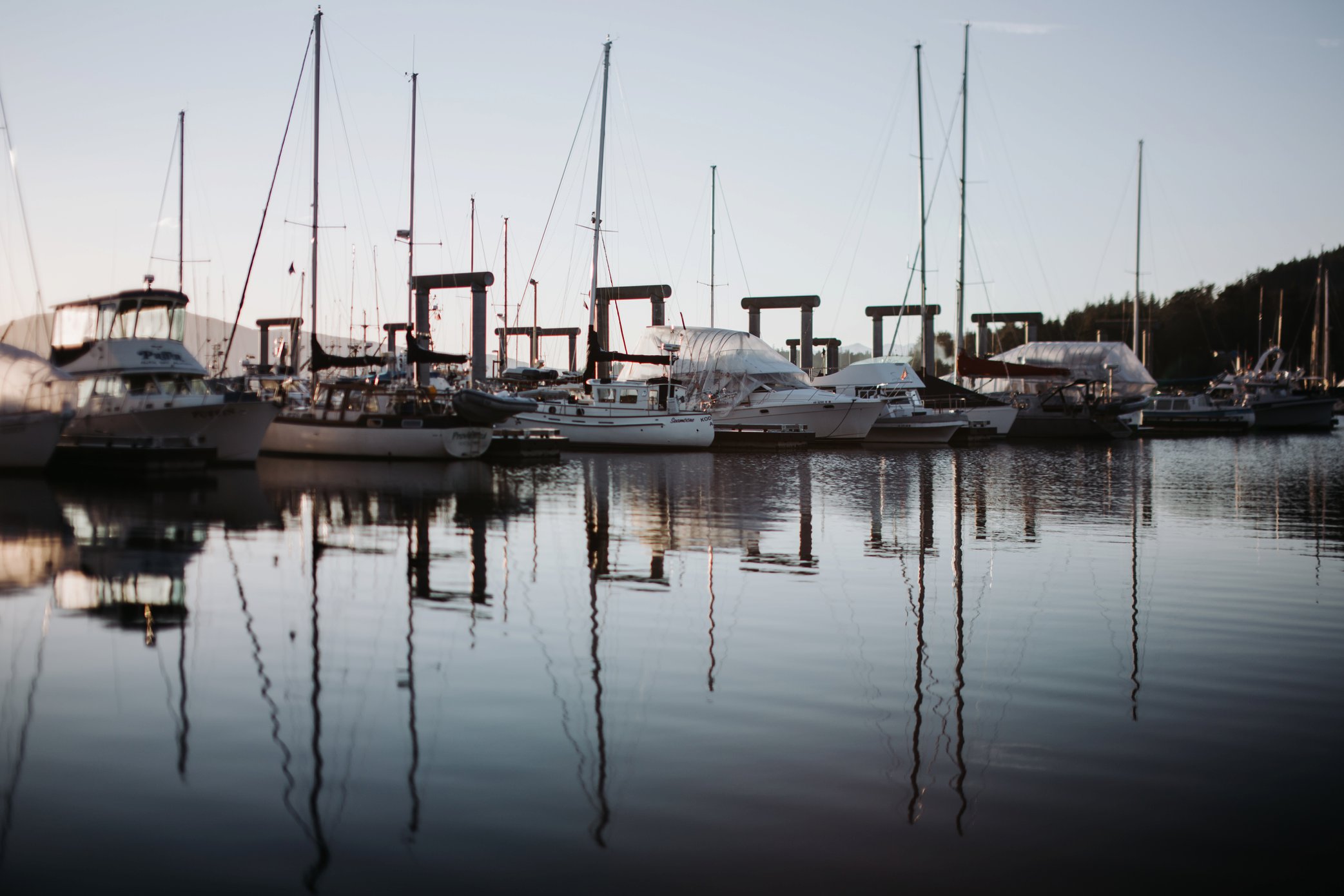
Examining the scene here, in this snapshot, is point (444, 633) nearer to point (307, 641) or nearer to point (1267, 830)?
point (307, 641)

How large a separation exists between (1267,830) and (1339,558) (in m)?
10.9

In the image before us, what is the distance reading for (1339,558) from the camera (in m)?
14.3

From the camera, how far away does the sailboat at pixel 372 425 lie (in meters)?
32.4

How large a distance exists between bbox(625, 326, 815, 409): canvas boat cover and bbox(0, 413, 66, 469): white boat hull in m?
28.4

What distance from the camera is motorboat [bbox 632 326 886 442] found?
47.3 meters

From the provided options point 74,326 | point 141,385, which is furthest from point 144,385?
point 74,326

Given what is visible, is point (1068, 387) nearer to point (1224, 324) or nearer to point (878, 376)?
point (878, 376)

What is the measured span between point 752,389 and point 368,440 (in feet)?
69.4

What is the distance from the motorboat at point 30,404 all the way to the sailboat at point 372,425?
8.63 metres

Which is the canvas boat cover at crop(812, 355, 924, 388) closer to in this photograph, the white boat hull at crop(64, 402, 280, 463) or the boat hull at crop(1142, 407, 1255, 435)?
the boat hull at crop(1142, 407, 1255, 435)

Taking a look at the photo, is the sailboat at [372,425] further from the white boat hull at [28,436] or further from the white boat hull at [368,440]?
the white boat hull at [28,436]

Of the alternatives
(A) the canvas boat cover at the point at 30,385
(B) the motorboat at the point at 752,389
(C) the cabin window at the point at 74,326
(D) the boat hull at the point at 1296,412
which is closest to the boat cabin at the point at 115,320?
(C) the cabin window at the point at 74,326

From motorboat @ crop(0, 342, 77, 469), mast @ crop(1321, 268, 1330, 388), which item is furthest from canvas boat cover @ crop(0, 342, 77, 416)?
mast @ crop(1321, 268, 1330, 388)

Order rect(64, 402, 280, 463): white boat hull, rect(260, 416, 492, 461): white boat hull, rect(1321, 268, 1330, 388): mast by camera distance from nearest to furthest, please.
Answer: rect(64, 402, 280, 463): white boat hull < rect(260, 416, 492, 461): white boat hull < rect(1321, 268, 1330, 388): mast
